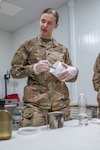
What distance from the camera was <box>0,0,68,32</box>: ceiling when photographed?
156 inches

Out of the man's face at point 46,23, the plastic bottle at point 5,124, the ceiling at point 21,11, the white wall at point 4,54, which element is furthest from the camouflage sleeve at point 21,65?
the white wall at point 4,54

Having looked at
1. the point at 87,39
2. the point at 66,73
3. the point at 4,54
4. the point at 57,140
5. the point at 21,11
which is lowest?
the point at 57,140

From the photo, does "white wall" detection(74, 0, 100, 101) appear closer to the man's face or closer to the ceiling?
the ceiling

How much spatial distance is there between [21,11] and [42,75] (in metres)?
3.23

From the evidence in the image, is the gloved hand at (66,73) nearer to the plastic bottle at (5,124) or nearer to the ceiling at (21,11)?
the plastic bottle at (5,124)

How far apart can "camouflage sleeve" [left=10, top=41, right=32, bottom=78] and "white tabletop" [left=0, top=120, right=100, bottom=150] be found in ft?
1.77

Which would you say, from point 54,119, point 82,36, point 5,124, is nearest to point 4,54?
point 82,36

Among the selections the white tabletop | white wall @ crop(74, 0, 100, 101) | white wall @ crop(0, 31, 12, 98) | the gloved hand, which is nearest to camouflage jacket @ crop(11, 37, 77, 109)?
the gloved hand

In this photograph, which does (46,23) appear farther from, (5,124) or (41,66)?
(5,124)

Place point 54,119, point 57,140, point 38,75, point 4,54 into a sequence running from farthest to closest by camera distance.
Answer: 1. point 4,54
2. point 38,75
3. point 54,119
4. point 57,140

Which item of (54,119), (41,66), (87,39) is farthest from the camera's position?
(87,39)

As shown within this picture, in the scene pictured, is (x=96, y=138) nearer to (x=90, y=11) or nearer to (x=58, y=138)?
(x=58, y=138)

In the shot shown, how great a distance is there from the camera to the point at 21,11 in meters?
4.37

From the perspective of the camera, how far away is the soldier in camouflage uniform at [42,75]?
1460 millimetres
